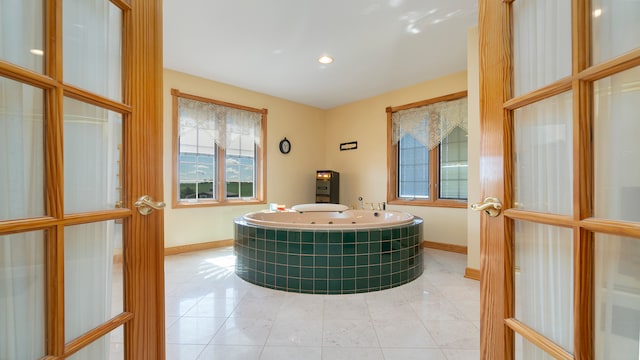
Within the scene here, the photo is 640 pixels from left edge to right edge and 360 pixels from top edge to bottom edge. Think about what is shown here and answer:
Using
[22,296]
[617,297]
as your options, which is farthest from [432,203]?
[22,296]

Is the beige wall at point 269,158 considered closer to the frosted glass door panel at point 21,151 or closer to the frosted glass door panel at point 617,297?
the frosted glass door panel at point 21,151

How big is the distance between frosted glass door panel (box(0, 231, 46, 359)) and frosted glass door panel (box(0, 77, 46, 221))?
64 millimetres

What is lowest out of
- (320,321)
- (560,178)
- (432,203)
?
(320,321)

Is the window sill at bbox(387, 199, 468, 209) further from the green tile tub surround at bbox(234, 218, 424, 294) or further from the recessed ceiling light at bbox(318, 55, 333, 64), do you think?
the recessed ceiling light at bbox(318, 55, 333, 64)

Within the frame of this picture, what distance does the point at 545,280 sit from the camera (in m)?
0.69

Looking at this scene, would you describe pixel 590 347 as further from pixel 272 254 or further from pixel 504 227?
pixel 272 254

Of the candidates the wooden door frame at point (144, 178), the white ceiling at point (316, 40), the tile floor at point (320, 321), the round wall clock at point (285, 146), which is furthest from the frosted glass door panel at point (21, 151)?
the round wall clock at point (285, 146)

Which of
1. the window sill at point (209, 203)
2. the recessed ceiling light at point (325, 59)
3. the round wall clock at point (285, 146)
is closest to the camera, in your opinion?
the recessed ceiling light at point (325, 59)

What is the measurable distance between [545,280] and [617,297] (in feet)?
0.51

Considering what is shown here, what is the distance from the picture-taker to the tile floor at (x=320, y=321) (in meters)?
1.61

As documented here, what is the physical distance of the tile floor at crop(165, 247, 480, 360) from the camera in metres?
1.61

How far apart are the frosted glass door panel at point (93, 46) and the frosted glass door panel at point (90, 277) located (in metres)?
0.38

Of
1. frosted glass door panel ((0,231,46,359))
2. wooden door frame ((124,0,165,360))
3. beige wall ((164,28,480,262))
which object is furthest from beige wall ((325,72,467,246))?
frosted glass door panel ((0,231,46,359))

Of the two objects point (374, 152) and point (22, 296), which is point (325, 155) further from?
point (22, 296)
